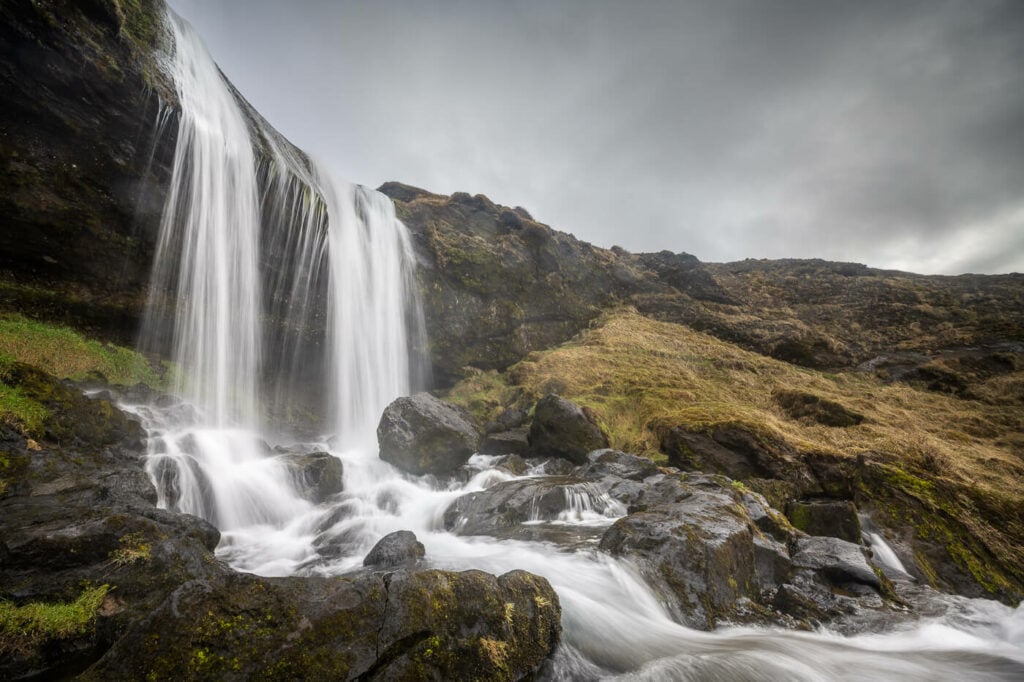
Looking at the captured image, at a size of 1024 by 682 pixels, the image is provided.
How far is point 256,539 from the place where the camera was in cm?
751

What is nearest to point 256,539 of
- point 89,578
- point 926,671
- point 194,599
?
point 89,578

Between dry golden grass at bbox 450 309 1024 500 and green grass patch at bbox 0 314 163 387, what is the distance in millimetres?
11684

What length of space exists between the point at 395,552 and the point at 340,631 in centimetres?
305

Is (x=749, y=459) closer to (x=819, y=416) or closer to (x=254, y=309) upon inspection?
(x=819, y=416)

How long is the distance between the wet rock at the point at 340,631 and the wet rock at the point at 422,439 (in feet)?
28.1

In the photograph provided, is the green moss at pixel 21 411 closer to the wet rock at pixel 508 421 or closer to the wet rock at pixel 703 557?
the wet rock at pixel 703 557

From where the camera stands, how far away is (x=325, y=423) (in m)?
16.9

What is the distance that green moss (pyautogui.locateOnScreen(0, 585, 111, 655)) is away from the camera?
9.28 feet

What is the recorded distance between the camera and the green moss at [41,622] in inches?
111

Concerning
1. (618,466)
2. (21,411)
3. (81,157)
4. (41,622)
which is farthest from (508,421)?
(81,157)

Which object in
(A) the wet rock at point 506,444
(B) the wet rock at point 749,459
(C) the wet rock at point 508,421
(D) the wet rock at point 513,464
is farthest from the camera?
(C) the wet rock at point 508,421

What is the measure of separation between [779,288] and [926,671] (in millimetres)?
35483

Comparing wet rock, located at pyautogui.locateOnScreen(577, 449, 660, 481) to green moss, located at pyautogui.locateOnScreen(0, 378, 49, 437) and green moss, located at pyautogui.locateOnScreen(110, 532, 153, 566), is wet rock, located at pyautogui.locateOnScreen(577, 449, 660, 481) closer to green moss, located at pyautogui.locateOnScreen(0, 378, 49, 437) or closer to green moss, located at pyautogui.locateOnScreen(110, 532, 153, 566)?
green moss, located at pyautogui.locateOnScreen(110, 532, 153, 566)

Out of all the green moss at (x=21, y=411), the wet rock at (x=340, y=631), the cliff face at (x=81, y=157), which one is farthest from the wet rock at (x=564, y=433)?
the cliff face at (x=81, y=157)
